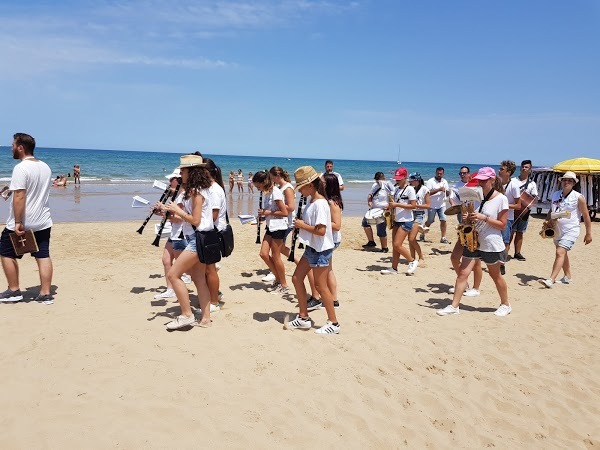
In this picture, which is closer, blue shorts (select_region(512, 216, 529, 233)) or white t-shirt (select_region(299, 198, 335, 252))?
white t-shirt (select_region(299, 198, 335, 252))

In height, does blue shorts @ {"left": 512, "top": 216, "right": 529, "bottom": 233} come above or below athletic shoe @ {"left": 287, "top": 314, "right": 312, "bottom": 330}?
Result: above

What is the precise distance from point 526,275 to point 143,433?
7021 millimetres

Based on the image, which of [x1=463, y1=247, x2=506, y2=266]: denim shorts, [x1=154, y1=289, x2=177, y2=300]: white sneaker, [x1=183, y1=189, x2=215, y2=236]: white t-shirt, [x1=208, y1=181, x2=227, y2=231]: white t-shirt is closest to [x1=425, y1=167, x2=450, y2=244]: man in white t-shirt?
[x1=463, y1=247, x2=506, y2=266]: denim shorts

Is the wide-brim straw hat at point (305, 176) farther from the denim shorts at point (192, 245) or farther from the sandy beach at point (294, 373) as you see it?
the sandy beach at point (294, 373)

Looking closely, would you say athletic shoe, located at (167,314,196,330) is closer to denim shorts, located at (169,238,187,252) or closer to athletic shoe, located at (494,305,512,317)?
denim shorts, located at (169,238,187,252)

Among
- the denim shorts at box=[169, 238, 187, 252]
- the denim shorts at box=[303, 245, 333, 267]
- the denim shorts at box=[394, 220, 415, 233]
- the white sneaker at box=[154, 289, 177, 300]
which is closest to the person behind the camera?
the denim shorts at box=[303, 245, 333, 267]

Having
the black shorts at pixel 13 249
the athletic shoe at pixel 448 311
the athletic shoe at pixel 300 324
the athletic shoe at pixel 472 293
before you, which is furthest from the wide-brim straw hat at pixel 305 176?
the athletic shoe at pixel 472 293

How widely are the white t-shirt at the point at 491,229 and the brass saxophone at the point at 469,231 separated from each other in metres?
0.10

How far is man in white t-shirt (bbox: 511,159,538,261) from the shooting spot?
8.31m

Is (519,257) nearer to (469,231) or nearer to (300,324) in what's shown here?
(469,231)

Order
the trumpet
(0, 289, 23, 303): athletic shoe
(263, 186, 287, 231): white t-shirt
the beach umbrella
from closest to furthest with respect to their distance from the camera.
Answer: (0, 289, 23, 303): athletic shoe
(263, 186, 287, 231): white t-shirt
the trumpet
the beach umbrella

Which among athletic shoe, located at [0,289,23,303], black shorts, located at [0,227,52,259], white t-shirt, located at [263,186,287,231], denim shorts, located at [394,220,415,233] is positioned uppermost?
white t-shirt, located at [263,186,287,231]

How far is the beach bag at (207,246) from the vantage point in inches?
176

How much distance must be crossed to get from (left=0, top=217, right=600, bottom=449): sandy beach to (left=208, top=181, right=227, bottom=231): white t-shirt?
105 centimetres
